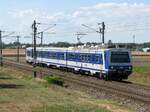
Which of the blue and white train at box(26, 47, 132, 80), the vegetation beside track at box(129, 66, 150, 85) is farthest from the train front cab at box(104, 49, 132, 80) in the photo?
the vegetation beside track at box(129, 66, 150, 85)

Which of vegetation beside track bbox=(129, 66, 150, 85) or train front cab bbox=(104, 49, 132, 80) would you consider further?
vegetation beside track bbox=(129, 66, 150, 85)

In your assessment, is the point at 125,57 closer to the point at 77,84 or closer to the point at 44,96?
the point at 77,84

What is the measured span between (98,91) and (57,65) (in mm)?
29247

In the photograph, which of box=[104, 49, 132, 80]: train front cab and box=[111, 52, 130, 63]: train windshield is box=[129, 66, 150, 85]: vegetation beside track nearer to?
box=[104, 49, 132, 80]: train front cab

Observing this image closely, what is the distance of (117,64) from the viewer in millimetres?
41375

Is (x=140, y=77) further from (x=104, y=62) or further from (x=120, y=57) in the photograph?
(x=104, y=62)

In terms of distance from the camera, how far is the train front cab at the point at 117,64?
4066cm

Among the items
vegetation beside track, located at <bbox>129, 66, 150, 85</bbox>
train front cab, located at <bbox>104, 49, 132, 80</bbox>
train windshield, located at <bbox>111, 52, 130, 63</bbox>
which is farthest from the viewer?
vegetation beside track, located at <bbox>129, 66, 150, 85</bbox>

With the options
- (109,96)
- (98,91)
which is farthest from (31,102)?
(98,91)

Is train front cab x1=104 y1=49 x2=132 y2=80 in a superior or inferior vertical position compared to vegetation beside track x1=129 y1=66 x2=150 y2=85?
superior

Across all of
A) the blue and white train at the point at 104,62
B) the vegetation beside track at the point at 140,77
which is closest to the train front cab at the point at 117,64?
the blue and white train at the point at 104,62

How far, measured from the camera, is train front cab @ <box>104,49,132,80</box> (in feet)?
133

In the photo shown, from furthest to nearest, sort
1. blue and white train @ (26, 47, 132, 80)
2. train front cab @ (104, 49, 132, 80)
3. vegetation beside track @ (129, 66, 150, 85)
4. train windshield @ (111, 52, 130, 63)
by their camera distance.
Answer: vegetation beside track @ (129, 66, 150, 85)
train windshield @ (111, 52, 130, 63)
blue and white train @ (26, 47, 132, 80)
train front cab @ (104, 49, 132, 80)

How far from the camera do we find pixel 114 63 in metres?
41.2
